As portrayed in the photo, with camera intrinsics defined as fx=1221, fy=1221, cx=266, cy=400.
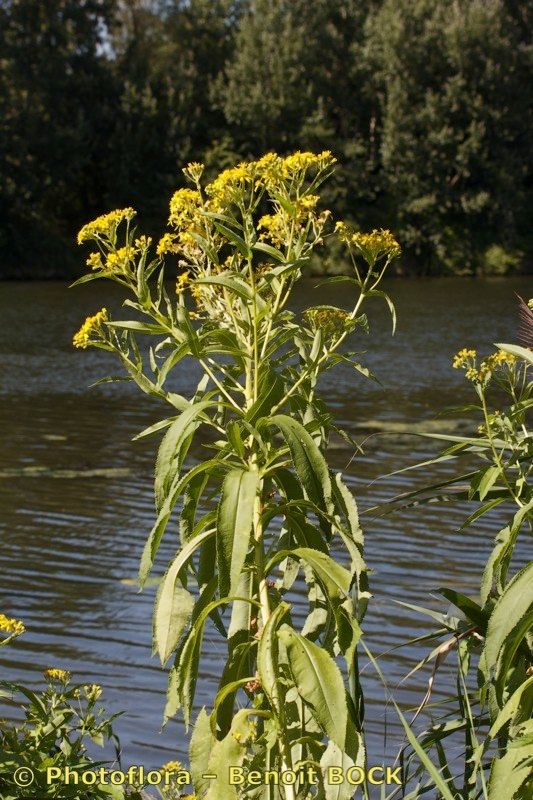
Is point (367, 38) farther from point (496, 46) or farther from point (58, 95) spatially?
point (58, 95)

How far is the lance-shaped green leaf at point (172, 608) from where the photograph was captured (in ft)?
6.69

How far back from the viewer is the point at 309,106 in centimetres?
3853

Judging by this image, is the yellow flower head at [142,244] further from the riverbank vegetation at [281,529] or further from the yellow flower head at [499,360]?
the yellow flower head at [499,360]

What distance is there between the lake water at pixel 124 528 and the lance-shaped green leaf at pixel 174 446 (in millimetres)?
453

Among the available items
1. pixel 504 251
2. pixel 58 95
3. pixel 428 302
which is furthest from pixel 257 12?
pixel 428 302

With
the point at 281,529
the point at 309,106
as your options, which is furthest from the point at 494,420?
the point at 309,106

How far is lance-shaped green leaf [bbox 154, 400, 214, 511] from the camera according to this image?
2068 millimetres

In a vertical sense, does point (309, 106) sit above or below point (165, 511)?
above

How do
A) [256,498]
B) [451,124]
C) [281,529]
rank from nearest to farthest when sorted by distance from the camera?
[256,498] < [281,529] < [451,124]

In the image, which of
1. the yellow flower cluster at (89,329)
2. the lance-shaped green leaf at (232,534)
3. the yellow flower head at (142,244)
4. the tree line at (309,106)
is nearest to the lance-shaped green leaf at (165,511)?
the lance-shaped green leaf at (232,534)

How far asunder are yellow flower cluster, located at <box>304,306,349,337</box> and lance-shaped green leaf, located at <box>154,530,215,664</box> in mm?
545

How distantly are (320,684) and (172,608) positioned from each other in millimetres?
340

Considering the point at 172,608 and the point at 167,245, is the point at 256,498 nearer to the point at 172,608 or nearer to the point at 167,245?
the point at 172,608

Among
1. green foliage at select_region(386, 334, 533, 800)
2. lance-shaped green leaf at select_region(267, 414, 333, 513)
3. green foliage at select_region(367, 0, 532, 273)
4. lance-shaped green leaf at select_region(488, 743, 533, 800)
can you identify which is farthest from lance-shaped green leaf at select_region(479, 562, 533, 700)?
green foliage at select_region(367, 0, 532, 273)
